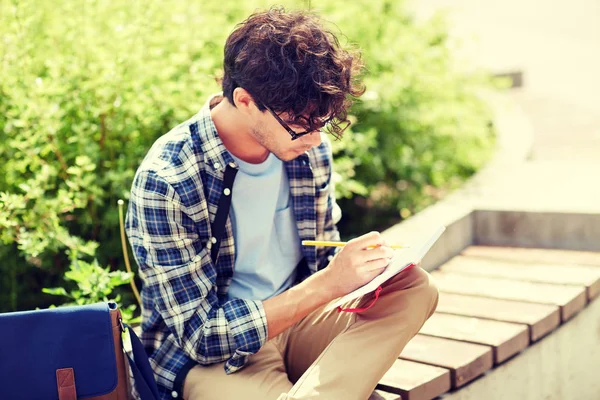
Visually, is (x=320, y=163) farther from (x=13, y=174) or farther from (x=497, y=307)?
(x=13, y=174)

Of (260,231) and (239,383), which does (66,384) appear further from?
(260,231)

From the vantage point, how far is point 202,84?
3.81 m

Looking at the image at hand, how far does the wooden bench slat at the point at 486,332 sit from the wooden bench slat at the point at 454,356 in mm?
39

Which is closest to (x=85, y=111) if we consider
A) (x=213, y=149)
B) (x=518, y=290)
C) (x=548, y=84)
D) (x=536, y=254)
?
(x=213, y=149)

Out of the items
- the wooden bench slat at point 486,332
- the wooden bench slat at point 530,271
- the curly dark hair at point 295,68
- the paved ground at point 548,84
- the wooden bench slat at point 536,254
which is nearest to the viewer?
the curly dark hair at point 295,68

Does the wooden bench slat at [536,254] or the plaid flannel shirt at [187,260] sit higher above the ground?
the plaid flannel shirt at [187,260]

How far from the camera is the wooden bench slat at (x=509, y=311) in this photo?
9.93 ft

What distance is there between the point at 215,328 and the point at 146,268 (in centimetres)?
27

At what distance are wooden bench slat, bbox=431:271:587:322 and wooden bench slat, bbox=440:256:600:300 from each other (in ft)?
0.17

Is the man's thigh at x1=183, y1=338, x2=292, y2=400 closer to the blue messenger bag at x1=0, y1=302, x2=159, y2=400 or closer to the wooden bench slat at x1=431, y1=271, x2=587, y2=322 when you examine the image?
the blue messenger bag at x1=0, y1=302, x2=159, y2=400

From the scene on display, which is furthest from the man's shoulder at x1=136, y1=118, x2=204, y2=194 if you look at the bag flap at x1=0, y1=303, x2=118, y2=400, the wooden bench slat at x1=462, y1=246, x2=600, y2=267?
the wooden bench slat at x1=462, y1=246, x2=600, y2=267

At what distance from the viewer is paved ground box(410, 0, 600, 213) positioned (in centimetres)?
428

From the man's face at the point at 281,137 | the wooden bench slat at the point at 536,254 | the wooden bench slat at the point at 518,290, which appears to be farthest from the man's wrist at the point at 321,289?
the wooden bench slat at the point at 536,254

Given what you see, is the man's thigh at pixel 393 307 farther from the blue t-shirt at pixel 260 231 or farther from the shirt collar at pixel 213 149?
the shirt collar at pixel 213 149
